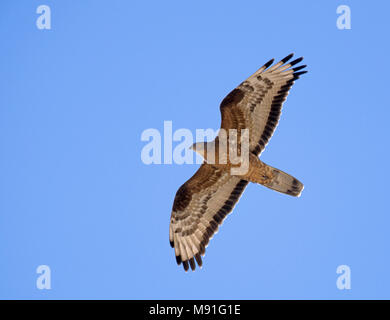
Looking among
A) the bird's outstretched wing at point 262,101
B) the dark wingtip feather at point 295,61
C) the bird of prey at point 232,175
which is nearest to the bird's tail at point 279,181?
the bird of prey at point 232,175

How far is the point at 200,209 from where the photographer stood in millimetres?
10367

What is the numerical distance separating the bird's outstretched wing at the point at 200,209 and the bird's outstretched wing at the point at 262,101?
0.95m

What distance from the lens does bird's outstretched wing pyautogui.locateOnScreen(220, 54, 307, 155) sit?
9734 mm

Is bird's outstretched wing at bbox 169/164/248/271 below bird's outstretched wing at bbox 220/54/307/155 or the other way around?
below

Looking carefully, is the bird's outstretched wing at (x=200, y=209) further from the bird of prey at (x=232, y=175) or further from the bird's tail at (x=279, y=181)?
the bird's tail at (x=279, y=181)

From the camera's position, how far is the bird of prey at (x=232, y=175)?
9727mm

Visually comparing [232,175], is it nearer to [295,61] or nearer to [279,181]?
[279,181]

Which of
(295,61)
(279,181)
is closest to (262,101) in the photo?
(295,61)

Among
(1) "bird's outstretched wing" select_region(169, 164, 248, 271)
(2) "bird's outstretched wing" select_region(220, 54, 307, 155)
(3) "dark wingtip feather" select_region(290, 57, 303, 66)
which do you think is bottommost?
(1) "bird's outstretched wing" select_region(169, 164, 248, 271)

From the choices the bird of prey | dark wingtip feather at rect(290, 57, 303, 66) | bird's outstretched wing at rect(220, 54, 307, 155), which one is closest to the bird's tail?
the bird of prey

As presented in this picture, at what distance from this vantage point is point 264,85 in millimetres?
9891

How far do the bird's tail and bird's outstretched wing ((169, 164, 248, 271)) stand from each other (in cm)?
63

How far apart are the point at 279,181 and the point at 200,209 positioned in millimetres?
1736

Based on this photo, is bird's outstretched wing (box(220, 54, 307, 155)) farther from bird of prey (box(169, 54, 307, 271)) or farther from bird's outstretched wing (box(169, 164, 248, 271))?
bird's outstretched wing (box(169, 164, 248, 271))
